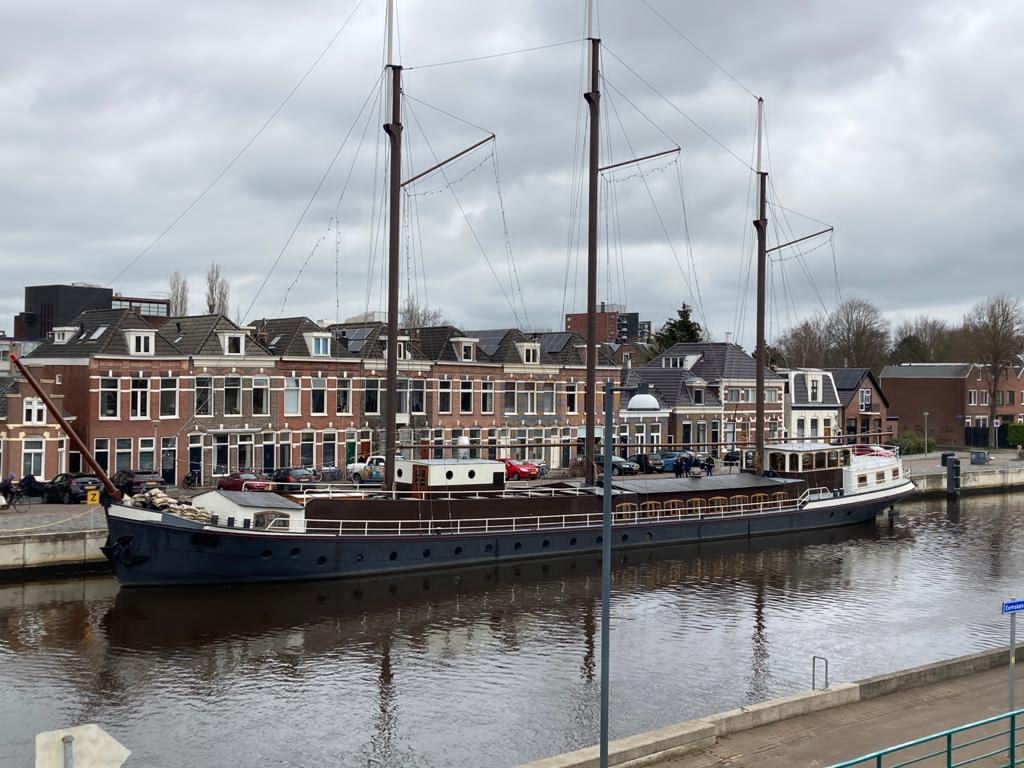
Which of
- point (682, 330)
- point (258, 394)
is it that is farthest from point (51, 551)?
point (682, 330)

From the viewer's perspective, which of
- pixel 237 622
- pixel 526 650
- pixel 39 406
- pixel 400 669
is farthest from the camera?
pixel 39 406

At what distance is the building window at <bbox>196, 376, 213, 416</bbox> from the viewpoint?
48156mm

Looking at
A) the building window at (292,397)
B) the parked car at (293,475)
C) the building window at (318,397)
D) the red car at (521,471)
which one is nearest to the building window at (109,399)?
the parked car at (293,475)

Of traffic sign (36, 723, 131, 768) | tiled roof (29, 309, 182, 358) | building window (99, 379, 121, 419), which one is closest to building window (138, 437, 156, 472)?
building window (99, 379, 121, 419)

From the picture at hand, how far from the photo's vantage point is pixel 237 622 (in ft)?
92.3

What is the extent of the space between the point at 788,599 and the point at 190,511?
19.7m

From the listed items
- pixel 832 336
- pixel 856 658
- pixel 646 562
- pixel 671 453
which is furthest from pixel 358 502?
pixel 832 336

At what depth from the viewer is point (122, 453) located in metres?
46.2

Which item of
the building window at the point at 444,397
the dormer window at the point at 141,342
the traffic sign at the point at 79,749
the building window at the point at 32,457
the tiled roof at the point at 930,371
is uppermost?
the tiled roof at the point at 930,371

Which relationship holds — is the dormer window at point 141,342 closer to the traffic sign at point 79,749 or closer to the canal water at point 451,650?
the canal water at point 451,650

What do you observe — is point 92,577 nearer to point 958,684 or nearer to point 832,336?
point 958,684

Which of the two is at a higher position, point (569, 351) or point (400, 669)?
point (569, 351)

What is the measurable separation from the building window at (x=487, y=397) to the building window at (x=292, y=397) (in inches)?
495

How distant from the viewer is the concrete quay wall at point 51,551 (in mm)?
31453
